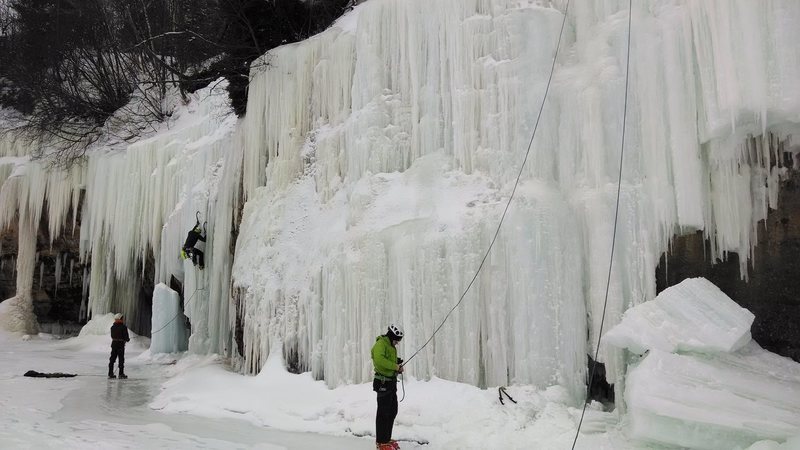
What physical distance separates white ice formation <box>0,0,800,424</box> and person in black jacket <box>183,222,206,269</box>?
2266mm

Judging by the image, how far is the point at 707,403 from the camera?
16.4 ft

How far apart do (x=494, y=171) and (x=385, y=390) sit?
3129mm

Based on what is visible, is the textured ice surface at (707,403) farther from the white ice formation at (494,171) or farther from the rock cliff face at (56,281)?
the rock cliff face at (56,281)

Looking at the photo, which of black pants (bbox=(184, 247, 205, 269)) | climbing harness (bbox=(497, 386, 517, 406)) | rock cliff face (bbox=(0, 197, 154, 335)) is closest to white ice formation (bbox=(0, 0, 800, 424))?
climbing harness (bbox=(497, 386, 517, 406))

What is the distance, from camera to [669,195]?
635cm

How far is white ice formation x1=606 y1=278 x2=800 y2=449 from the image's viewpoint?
4895 millimetres

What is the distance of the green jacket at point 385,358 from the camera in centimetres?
561

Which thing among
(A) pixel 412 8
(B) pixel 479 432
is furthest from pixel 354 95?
(B) pixel 479 432

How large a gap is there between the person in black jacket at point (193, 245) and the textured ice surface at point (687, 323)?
29.4 ft

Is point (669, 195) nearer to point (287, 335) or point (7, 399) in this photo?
point (287, 335)

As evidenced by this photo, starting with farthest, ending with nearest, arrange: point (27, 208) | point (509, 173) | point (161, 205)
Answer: point (27, 208), point (161, 205), point (509, 173)

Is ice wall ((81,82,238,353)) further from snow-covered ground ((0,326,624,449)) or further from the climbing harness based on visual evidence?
the climbing harness

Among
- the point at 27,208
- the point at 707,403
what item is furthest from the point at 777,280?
the point at 27,208

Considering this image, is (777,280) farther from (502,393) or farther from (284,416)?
(284,416)
